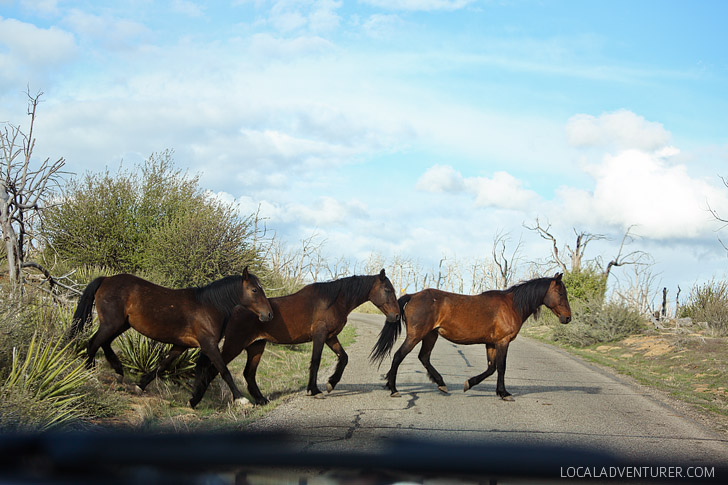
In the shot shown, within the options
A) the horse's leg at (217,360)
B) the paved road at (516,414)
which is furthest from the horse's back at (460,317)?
the horse's leg at (217,360)

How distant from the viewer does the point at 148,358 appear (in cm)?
961

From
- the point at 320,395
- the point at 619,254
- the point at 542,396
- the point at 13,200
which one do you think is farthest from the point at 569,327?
the point at 619,254

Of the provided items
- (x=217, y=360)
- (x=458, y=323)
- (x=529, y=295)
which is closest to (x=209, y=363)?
(x=217, y=360)

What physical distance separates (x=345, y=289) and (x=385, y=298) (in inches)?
27.2

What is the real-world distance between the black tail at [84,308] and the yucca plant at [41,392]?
1203 millimetres

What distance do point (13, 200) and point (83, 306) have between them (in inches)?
103

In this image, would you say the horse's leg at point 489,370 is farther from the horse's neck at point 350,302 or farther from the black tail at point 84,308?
the black tail at point 84,308

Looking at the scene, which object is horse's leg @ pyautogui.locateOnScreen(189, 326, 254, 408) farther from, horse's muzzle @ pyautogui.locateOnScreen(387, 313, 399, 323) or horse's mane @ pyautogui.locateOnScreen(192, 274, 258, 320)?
horse's muzzle @ pyautogui.locateOnScreen(387, 313, 399, 323)

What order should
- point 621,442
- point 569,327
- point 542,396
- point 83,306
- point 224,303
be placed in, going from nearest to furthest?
point 621,442, point 83,306, point 224,303, point 542,396, point 569,327

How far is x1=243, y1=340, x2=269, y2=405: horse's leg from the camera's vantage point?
9.18 m

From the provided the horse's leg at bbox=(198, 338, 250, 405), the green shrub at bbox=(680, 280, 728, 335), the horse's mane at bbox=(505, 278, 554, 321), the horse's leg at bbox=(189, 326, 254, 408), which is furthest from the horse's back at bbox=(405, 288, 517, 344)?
the green shrub at bbox=(680, 280, 728, 335)

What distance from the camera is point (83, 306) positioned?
845cm

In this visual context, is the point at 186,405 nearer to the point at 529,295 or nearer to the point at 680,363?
the point at 529,295

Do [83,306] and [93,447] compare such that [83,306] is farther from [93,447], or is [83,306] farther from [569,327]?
[569,327]
